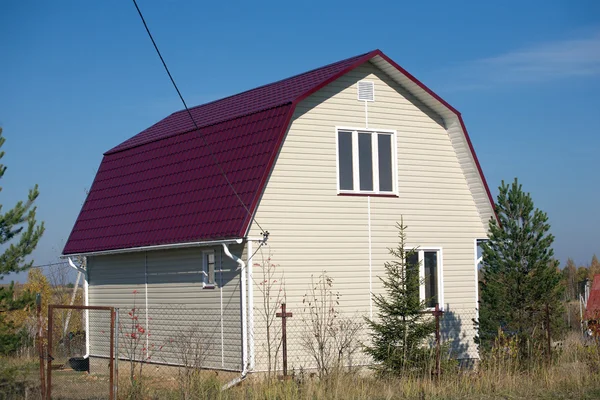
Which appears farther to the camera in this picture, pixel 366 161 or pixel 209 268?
pixel 366 161

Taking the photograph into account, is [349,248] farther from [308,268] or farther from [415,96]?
[415,96]

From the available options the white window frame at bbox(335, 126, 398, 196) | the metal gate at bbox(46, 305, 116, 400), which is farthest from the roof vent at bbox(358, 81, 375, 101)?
the metal gate at bbox(46, 305, 116, 400)

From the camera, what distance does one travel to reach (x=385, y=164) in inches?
730

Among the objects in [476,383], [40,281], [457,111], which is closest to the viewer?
[476,383]

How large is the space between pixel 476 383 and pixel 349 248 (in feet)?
16.1

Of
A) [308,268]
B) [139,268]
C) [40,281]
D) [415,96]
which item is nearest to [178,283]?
[139,268]

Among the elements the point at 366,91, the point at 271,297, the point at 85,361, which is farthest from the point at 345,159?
the point at 85,361

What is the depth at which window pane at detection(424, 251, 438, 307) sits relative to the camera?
19.0m

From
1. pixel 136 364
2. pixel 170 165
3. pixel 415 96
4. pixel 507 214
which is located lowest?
pixel 136 364

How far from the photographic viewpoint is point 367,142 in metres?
18.4

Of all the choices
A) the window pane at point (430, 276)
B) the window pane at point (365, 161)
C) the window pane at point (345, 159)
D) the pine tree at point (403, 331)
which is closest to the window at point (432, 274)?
the window pane at point (430, 276)

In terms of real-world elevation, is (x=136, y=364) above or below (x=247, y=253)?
below

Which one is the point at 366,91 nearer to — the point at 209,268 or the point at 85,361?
the point at 209,268

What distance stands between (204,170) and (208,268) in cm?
217
